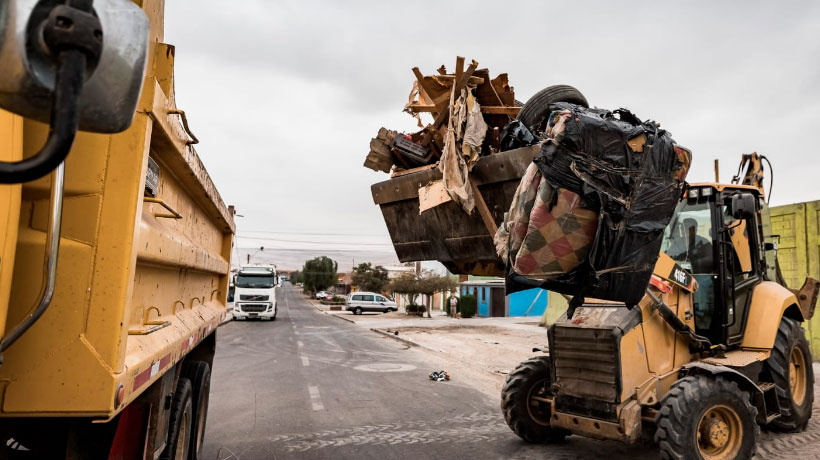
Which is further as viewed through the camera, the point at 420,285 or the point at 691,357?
the point at 420,285

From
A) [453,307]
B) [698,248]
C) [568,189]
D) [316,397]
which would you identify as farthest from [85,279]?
[453,307]

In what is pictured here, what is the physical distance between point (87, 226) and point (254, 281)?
25368 millimetres

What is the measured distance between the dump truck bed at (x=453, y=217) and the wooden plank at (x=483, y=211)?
2.4 inches

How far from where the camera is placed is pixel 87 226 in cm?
192

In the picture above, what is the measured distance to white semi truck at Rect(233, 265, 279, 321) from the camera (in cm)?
2603

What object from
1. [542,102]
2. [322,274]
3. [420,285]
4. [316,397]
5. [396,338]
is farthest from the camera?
[322,274]

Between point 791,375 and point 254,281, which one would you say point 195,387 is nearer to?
point 791,375

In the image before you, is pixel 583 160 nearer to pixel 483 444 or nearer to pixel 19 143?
pixel 19 143

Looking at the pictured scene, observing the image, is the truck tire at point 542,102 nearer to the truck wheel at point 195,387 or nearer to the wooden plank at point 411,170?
the wooden plank at point 411,170

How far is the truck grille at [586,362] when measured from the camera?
453cm

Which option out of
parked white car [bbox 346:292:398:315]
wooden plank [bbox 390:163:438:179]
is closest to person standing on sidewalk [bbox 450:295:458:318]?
parked white car [bbox 346:292:398:315]

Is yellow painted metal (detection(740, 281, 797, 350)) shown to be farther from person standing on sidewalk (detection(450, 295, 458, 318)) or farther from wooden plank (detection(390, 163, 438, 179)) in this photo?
person standing on sidewalk (detection(450, 295, 458, 318))

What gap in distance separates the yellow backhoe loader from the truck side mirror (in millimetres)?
4302

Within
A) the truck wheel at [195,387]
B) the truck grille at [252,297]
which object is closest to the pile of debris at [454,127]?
the truck wheel at [195,387]
